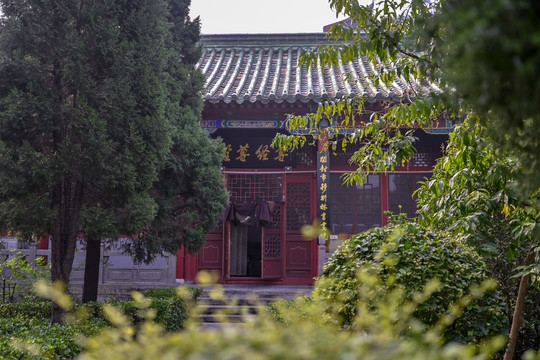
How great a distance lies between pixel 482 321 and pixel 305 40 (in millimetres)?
11502

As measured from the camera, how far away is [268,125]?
9.89m

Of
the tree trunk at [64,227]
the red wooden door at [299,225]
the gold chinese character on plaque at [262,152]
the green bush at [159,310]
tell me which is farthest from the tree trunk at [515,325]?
the gold chinese character on plaque at [262,152]

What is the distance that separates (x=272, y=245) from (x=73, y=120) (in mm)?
6353

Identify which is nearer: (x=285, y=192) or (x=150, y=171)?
(x=150, y=171)

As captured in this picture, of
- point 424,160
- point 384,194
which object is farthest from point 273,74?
point 424,160

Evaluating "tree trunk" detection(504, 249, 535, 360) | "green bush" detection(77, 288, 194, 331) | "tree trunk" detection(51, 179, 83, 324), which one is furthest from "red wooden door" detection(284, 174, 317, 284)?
"tree trunk" detection(504, 249, 535, 360)

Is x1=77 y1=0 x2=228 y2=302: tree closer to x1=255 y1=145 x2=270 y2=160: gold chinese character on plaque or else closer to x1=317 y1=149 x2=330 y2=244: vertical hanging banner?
x1=317 y1=149 x2=330 y2=244: vertical hanging banner

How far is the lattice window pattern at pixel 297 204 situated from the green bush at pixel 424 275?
6.93 meters

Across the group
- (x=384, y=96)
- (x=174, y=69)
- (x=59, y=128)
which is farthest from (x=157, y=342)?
(x=384, y=96)

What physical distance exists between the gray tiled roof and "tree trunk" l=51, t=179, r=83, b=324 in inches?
180

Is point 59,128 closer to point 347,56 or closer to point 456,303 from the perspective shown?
point 347,56

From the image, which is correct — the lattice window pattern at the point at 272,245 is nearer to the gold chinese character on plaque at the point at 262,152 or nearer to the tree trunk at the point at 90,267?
the gold chinese character on plaque at the point at 262,152

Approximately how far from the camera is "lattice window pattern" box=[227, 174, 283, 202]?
34.7 ft

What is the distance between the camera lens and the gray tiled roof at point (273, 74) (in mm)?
9375
